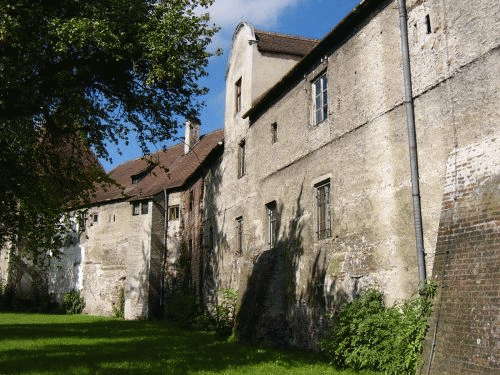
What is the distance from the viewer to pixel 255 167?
1833 centimetres

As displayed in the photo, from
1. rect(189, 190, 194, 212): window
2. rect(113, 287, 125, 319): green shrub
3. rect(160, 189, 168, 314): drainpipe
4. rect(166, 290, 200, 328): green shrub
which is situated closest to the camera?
rect(166, 290, 200, 328): green shrub

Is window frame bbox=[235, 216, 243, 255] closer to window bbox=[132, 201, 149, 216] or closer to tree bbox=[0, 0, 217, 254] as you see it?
tree bbox=[0, 0, 217, 254]

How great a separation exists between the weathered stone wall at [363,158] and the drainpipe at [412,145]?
0.12 m

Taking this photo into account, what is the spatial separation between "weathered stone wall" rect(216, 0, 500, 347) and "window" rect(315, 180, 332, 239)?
0.17 m

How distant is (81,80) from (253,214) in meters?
8.25

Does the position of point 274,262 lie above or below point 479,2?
below

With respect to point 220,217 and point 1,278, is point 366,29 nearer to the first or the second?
point 220,217

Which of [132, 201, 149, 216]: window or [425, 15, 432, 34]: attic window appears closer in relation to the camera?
[425, 15, 432, 34]: attic window

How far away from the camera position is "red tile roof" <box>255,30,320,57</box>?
20.4 metres

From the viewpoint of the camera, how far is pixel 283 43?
68.8 ft

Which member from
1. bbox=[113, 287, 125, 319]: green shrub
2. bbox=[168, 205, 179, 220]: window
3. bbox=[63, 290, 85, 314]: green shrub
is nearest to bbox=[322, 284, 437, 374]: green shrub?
bbox=[168, 205, 179, 220]: window

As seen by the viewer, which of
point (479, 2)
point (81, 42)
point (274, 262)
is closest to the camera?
point (479, 2)

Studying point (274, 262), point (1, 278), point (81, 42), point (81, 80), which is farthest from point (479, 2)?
point (1, 278)

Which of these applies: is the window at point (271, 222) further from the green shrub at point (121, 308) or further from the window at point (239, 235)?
the green shrub at point (121, 308)
